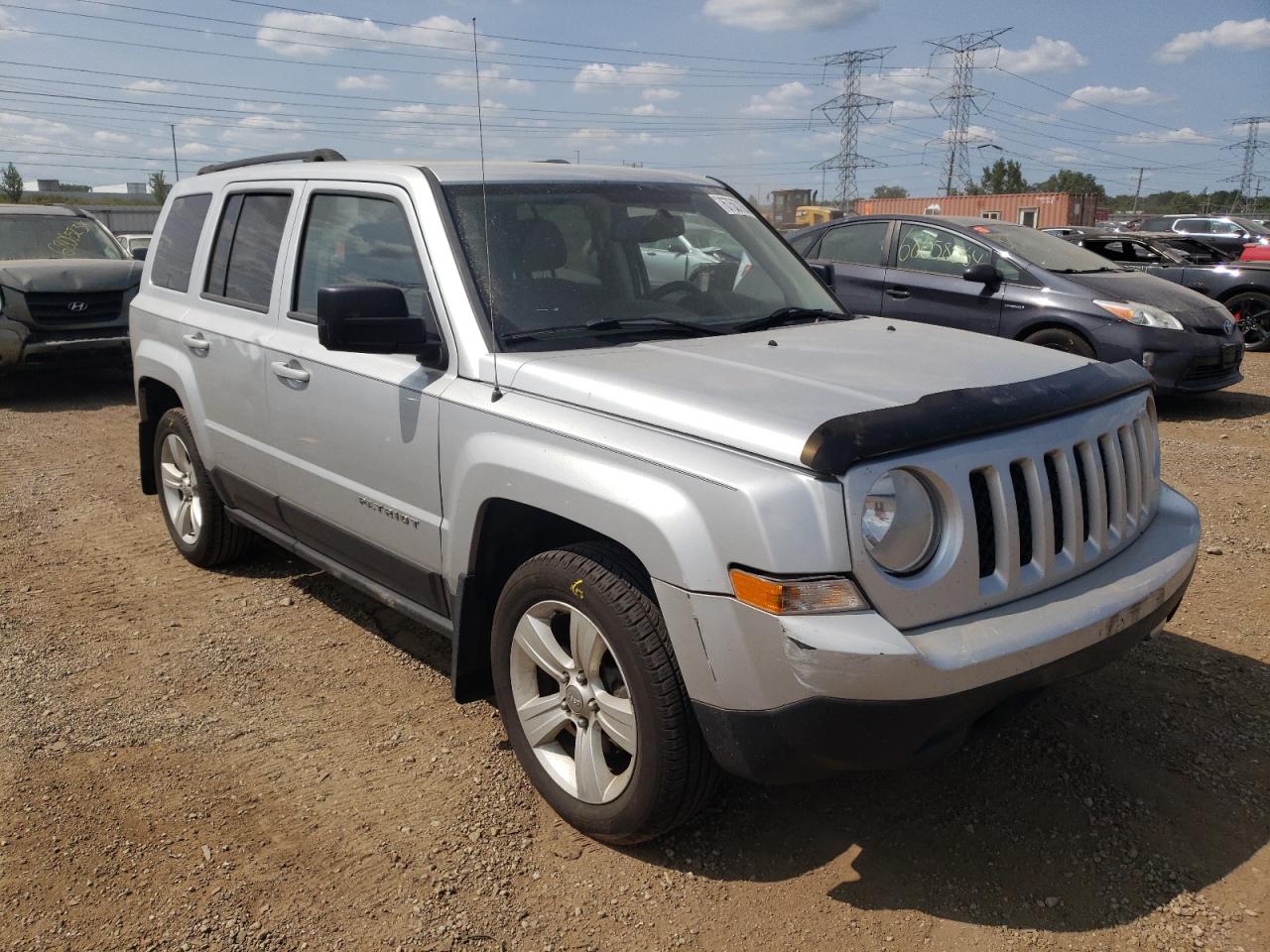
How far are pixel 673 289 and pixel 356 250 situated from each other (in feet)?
3.77

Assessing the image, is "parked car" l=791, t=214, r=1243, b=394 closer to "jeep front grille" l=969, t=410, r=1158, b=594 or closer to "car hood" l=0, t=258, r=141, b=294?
"jeep front grille" l=969, t=410, r=1158, b=594

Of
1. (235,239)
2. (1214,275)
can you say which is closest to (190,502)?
(235,239)

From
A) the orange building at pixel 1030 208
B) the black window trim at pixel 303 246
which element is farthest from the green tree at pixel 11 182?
the black window trim at pixel 303 246

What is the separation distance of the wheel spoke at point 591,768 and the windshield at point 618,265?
1173 mm

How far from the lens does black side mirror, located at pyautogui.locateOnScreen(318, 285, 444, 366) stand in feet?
10.00

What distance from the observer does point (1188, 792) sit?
3184 mm

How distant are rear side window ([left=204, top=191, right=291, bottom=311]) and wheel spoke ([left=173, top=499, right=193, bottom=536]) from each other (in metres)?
1.24

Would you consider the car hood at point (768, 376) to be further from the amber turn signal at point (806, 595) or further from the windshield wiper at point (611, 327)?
the amber turn signal at point (806, 595)

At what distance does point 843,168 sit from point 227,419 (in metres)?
61.3

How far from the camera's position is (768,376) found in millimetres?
2857

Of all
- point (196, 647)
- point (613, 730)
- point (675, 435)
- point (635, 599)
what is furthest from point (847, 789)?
point (196, 647)

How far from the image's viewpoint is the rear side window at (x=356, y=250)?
3.50 metres

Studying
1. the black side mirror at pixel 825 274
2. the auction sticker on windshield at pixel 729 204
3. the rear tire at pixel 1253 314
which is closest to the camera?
the auction sticker on windshield at pixel 729 204

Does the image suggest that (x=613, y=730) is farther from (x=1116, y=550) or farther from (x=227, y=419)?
(x=227, y=419)
